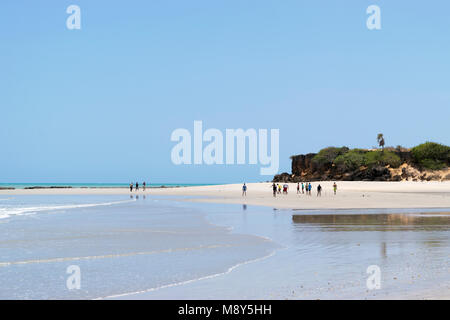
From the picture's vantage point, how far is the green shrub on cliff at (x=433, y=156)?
111 m

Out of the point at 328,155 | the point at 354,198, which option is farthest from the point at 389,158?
the point at 354,198

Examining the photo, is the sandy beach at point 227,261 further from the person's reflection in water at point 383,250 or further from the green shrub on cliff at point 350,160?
the green shrub on cliff at point 350,160

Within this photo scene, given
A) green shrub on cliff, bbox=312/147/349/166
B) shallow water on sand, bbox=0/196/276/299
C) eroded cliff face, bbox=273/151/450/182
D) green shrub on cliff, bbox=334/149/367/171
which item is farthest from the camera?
green shrub on cliff, bbox=312/147/349/166

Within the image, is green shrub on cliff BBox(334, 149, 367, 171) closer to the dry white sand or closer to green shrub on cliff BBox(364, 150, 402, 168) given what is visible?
green shrub on cliff BBox(364, 150, 402, 168)

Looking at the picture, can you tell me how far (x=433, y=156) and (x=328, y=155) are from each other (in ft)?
81.5

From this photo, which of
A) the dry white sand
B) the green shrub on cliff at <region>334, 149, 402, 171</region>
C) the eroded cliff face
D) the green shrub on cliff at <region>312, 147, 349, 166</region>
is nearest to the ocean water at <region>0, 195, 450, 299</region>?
the dry white sand

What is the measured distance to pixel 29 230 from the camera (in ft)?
64.7

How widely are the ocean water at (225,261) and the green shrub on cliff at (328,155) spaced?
10399 cm

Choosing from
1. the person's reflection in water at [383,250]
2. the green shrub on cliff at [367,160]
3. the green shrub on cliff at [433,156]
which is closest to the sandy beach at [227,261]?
the person's reflection in water at [383,250]

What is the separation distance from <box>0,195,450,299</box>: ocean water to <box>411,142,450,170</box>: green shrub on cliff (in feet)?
325

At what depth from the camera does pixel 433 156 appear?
11238cm

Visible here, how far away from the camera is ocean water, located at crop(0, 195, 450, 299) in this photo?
873 cm

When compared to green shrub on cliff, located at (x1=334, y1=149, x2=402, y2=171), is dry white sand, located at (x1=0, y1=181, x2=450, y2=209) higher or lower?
lower
